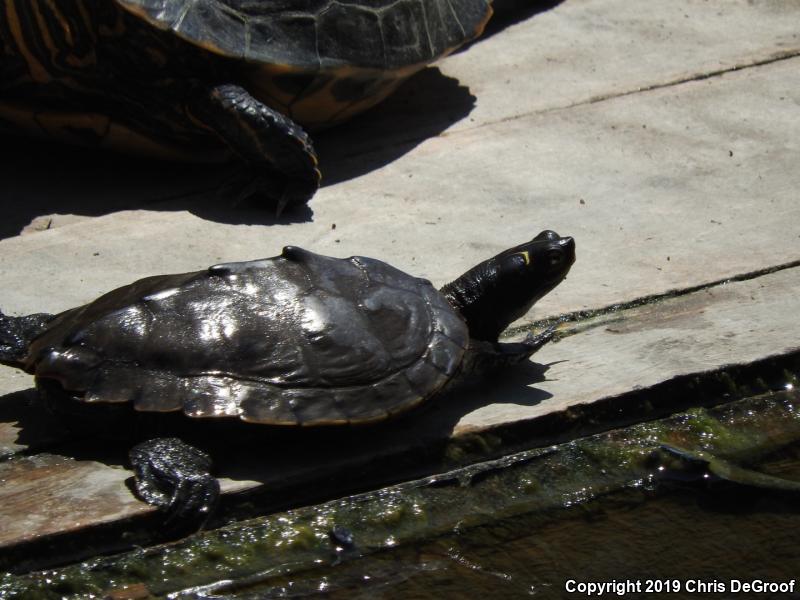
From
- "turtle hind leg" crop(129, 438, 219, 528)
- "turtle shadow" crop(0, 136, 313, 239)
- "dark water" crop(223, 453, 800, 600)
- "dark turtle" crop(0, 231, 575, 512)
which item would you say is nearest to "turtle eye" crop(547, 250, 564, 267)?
"dark turtle" crop(0, 231, 575, 512)

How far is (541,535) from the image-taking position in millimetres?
3475

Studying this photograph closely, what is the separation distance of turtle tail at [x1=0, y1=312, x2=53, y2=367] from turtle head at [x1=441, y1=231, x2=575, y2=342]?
1.17 m

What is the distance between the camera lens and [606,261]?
4.58 metres

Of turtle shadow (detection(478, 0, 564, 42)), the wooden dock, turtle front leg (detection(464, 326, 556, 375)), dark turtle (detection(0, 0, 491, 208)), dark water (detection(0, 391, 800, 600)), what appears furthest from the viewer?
turtle shadow (detection(478, 0, 564, 42))

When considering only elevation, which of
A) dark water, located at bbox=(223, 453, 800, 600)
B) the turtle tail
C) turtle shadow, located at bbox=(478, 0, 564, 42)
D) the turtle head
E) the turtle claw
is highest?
turtle shadow, located at bbox=(478, 0, 564, 42)

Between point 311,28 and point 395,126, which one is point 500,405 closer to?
point 311,28

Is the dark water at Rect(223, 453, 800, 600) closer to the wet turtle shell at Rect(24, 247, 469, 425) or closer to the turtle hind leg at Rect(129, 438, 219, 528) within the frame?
the turtle hind leg at Rect(129, 438, 219, 528)

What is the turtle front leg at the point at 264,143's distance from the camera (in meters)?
5.12

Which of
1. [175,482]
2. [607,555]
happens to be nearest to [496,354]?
[607,555]

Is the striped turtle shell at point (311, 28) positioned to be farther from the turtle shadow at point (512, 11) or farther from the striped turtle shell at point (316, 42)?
the turtle shadow at point (512, 11)

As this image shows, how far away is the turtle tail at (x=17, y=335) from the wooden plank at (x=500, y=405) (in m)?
0.28

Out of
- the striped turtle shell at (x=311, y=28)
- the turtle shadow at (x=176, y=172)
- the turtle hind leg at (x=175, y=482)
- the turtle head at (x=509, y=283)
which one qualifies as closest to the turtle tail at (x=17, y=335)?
the turtle hind leg at (x=175, y=482)

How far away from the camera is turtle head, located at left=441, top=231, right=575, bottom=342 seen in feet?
12.9

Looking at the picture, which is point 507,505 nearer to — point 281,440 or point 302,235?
point 281,440
